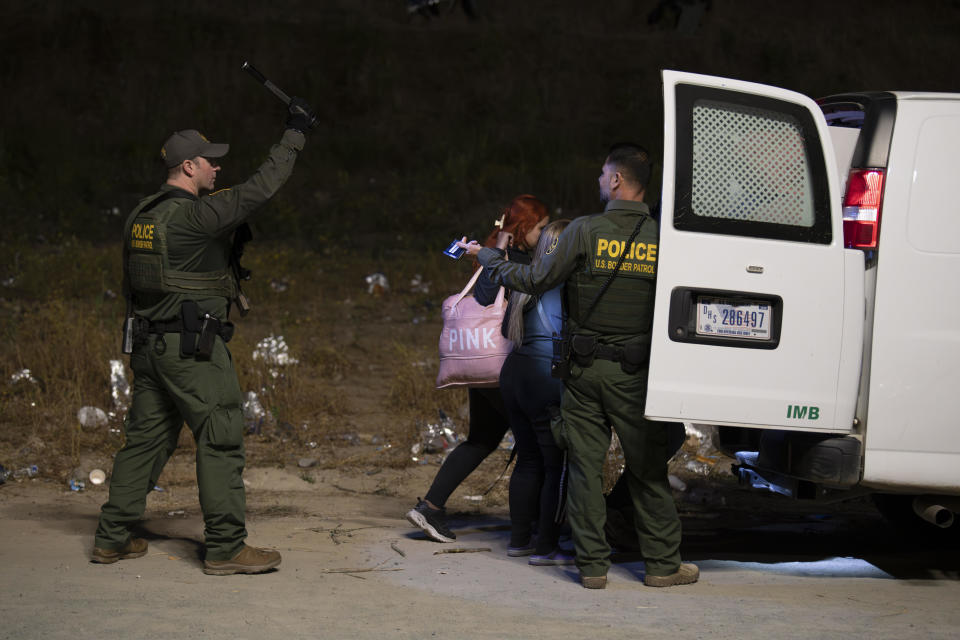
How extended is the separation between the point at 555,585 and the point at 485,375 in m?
1.11

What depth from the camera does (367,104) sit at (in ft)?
60.5

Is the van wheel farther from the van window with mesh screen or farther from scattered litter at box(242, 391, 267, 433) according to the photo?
scattered litter at box(242, 391, 267, 433)

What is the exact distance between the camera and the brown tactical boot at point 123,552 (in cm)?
508

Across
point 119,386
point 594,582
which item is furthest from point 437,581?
point 119,386

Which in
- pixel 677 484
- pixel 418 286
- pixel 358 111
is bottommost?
pixel 677 484

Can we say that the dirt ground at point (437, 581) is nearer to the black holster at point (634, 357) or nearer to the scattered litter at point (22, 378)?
the black holster at point (634, 357)

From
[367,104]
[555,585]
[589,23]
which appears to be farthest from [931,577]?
[589,23]

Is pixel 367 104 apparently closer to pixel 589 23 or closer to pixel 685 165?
A: pixel 589 23

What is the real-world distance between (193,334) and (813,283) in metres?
2.52

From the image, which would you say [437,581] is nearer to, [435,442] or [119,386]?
[435,442]

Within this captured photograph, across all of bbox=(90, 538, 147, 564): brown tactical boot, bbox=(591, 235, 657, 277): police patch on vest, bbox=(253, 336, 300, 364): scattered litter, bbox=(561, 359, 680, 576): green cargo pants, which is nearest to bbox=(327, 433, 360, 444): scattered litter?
bbox=(253, 336, 300, 364): scattered litter

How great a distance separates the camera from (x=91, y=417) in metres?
8.02

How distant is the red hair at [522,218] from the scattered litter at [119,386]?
12.9ft

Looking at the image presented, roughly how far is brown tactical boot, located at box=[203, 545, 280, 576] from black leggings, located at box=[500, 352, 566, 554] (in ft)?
4.02
